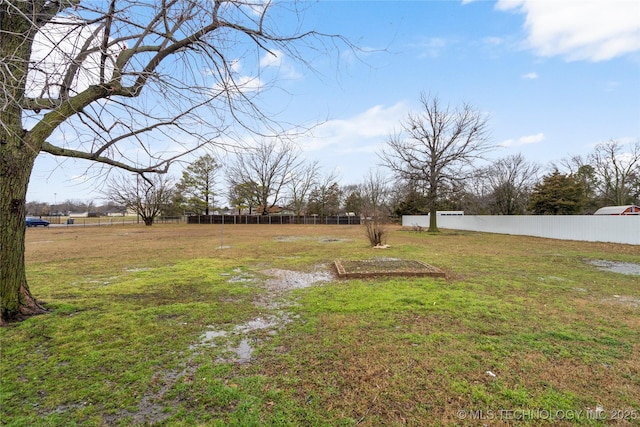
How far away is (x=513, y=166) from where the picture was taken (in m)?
30.4

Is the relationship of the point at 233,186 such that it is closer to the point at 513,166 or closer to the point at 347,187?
the point at 347,187

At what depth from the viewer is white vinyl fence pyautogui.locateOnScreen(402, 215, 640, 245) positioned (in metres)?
11.8

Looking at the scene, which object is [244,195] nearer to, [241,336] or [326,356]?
[241,336]

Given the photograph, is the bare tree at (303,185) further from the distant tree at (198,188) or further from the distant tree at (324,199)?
the distant tree at (198,188)

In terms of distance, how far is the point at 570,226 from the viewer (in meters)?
14.5

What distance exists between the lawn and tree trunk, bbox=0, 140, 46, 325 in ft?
1.05

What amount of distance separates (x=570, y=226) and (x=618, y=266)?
8852 millimetres

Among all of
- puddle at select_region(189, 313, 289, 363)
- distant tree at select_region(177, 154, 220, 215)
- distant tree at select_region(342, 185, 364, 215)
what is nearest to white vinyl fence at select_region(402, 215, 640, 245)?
puddle at select_region(189, 313, 289, 363)

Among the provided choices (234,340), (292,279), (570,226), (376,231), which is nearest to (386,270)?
(292,279)

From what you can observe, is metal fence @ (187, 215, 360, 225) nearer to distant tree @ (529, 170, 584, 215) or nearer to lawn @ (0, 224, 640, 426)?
distant tree @ (529, 170, 584, 215)

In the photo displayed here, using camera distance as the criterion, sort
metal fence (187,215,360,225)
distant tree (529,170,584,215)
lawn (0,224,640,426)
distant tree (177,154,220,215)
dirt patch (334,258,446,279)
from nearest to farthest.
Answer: lawn (0,224,640,426) → dirt patch (334,258,446,279) → distant tree (529,170,584,215) → distant tree (177,154,220,215) → metal fence (187,215,360,225)

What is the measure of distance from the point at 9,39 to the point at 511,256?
1144 cm

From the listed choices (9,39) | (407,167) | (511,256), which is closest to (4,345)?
(9,39)

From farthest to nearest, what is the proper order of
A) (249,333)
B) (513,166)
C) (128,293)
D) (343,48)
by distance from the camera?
1. (513,166)
2. (128,293)
3. (249,333)
4. (343,48)
